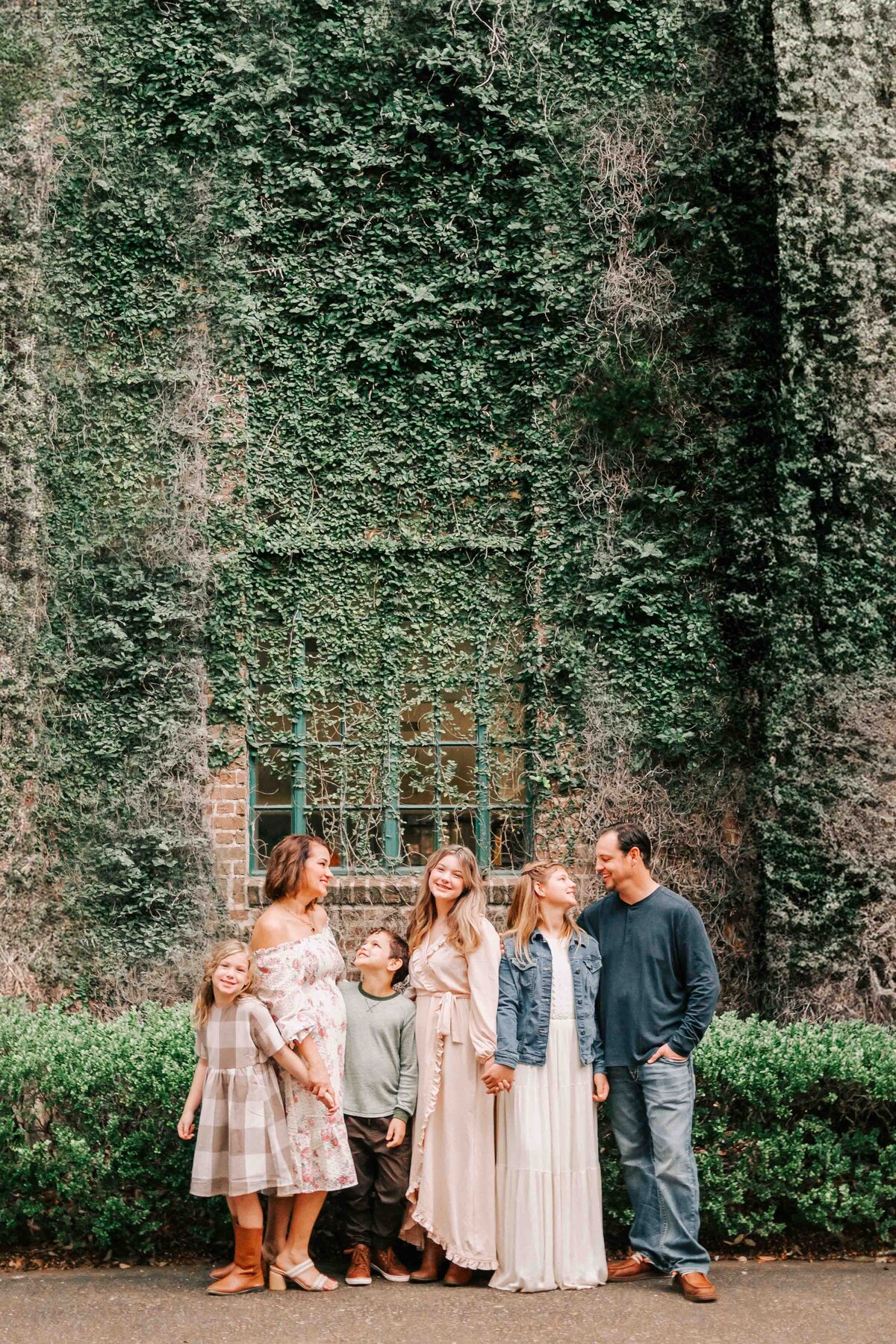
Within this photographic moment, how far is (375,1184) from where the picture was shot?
17.1ft

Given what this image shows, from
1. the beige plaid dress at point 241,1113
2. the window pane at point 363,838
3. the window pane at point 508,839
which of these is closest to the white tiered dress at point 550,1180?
the beige plaid dress at point 241,1113

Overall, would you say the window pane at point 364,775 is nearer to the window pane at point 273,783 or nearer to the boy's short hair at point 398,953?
the window pane at point 273,783

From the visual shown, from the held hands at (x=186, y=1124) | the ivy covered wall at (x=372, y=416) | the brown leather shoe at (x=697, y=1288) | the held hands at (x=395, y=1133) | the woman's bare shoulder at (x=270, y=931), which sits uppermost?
the ivy covered wall at (x=372, y=416)

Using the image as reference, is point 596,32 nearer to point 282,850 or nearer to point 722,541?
point 722,541

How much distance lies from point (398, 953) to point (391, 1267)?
4.55 ft

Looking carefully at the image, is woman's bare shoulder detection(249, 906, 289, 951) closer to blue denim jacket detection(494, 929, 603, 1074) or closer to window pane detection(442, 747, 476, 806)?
blue denim jacket detection(494, 929, 603, 1074)

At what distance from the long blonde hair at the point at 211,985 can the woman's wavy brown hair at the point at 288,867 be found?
303mm

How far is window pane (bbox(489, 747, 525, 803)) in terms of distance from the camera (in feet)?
28.8

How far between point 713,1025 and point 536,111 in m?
6.90

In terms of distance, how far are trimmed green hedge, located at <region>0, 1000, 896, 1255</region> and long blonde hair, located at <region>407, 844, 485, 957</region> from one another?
1286mm

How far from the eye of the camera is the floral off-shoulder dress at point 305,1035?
5043mm

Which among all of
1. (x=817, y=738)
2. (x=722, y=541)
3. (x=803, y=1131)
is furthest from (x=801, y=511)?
(x=803, y=1131)

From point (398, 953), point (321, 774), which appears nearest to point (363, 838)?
point (321, 774)

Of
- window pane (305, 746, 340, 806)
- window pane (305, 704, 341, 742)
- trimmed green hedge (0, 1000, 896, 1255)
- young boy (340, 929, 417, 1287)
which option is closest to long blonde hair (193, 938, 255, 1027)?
young boy (340, 929, 417, 1287)
